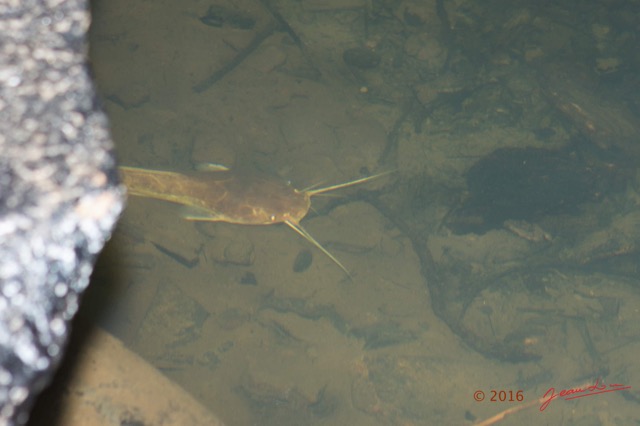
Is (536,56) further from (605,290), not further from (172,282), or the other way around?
(172,282)

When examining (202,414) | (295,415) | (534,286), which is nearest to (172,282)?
(295,415)
